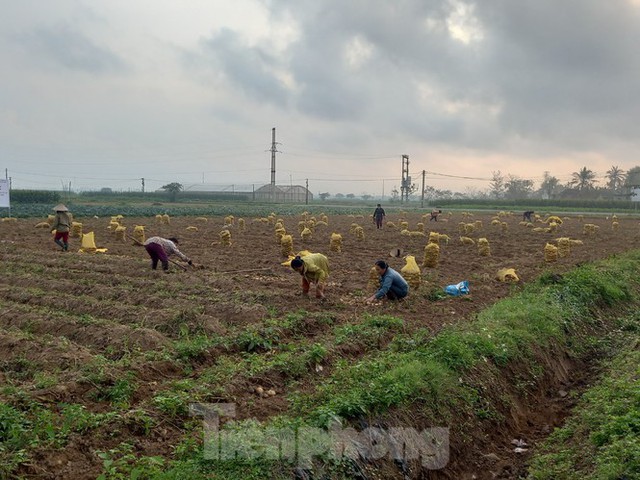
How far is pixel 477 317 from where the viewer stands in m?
9.50

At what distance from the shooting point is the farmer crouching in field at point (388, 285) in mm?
10289

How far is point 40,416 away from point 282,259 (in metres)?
11.8

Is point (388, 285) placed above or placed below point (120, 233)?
below

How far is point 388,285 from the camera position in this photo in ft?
34.0

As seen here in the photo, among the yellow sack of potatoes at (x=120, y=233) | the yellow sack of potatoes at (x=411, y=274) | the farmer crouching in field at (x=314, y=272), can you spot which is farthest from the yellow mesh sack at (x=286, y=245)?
the yellow sack of potatoes at (x=120, y=233)

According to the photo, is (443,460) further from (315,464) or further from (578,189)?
(578,189)

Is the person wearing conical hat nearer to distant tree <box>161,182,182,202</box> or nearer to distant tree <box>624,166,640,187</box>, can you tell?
distant tree <box>161,182,182,202</box>

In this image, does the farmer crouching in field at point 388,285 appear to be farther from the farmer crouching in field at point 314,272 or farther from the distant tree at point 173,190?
the distant tree at point 173,190

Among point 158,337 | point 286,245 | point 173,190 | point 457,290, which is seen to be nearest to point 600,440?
point 158,337

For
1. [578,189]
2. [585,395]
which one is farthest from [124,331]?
[578,189]

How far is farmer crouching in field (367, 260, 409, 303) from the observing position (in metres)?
10.3

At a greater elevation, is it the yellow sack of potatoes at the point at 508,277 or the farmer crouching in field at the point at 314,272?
the farmer crouching in field at the point at 314,272

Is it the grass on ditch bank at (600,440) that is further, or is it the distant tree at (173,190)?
the distant tree at (173,190)

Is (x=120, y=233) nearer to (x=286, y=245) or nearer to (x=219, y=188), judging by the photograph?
(x=286, y=245)
